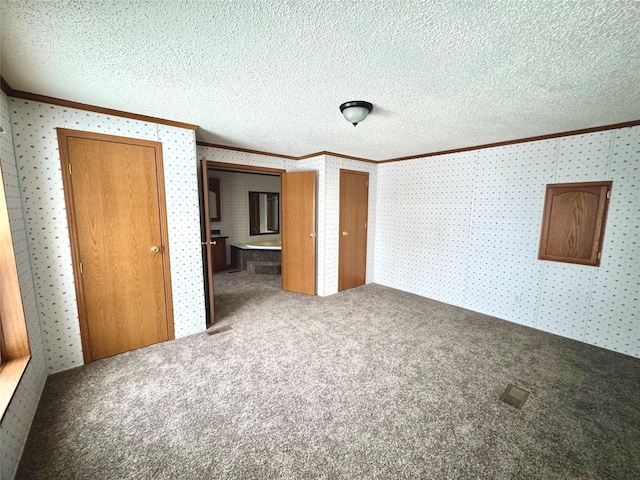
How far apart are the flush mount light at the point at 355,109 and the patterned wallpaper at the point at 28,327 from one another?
7.50ft

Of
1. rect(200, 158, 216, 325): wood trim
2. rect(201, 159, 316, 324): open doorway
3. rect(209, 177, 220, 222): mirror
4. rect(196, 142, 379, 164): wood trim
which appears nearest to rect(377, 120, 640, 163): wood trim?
rect(196, 142, 379, 164): wood trim

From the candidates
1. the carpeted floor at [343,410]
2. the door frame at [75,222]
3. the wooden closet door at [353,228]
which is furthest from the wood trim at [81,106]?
the wooden closet door at [353,228]

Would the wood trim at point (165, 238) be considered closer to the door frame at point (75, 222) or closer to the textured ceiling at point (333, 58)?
the door frame at point (75, 222)

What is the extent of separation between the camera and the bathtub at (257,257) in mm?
5445

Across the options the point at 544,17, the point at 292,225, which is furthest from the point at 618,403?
the point at 292,225

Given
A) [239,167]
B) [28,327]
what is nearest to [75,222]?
[28,327]

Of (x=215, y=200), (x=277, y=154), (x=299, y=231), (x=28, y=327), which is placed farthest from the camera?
(x=215, y=200)

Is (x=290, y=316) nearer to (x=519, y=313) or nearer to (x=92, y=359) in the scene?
(x=92, y=359)

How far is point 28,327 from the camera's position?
176 centimetres

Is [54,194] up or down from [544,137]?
down

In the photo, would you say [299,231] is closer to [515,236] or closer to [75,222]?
[75,222]

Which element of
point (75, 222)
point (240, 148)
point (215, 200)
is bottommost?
point (75, 222)

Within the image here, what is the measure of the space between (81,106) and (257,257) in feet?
12.7

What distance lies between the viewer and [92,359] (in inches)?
89.7
